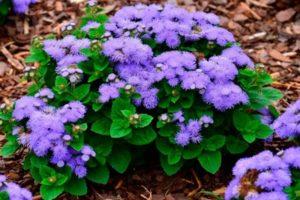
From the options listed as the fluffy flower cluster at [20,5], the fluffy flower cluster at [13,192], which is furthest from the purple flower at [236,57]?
the fluffy flower cluster at [20,5]

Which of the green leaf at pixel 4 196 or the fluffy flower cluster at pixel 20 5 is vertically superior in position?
the green leaf at pixel 4 196

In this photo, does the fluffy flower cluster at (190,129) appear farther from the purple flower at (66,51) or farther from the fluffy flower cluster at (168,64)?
the purple flower at (66,51)

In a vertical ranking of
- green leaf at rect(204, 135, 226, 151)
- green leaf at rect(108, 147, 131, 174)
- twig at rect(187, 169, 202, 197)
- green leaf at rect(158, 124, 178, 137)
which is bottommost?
twig at rect(187, 169, 202, 197)

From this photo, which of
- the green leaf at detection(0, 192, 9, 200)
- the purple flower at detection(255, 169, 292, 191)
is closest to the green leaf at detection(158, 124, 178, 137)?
the purple flower at detection(255, 169, 292, 191)

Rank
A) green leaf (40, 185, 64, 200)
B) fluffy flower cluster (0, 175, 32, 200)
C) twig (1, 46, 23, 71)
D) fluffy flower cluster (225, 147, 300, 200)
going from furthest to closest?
twig (1, 46, 23, 71) < green leaf (40, 185, 64, 200) < fluffy flower cluster (0, 175, 32, 200) < fluffy flower cluster (225, 147, 300, 200)

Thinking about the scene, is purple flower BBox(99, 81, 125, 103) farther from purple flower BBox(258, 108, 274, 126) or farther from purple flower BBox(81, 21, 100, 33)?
purple flower BBox(258, 108, 274, 126)

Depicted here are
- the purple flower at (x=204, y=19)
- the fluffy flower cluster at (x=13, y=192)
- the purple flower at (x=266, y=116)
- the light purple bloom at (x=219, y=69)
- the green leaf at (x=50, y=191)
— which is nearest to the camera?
the fluffy flower cluster at (x=13, y=192)
